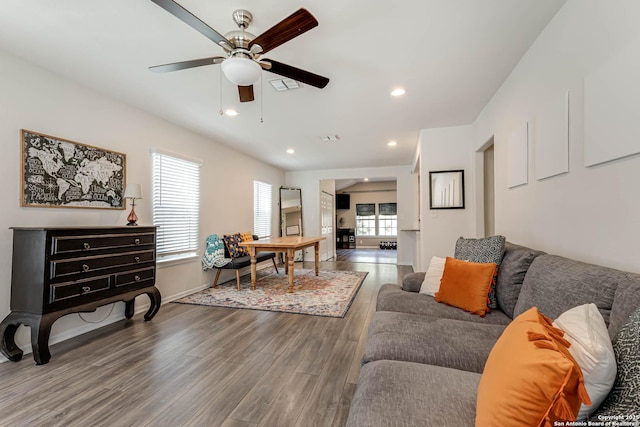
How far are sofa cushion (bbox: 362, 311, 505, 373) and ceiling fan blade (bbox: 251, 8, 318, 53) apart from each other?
1759mm

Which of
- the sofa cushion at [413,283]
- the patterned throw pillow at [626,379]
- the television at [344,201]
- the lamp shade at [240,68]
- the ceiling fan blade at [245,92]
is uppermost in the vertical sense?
the ceiling fan blade at [245,92]

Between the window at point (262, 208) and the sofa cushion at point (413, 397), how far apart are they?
17.3 feet

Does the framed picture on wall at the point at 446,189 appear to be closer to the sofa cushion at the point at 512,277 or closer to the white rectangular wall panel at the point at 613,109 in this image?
the sofa cushion at the point at 512,277

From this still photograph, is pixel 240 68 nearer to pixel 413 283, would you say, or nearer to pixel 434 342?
pixel 434 342

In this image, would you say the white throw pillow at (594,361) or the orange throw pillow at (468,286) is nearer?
the white throw pillow at (594,361)

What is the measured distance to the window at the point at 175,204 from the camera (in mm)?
3766

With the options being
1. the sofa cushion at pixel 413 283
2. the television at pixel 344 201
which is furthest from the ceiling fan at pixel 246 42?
the television at pixel 344 201

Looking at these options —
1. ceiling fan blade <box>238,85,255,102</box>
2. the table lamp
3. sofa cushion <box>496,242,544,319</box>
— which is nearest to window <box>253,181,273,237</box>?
the table lamp

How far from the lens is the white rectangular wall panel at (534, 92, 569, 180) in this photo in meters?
1.78

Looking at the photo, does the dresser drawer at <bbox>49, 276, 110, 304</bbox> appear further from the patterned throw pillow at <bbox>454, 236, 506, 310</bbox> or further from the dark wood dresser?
the patterned throw pillow at <bbox>454, 236, 506, 310</bbox>

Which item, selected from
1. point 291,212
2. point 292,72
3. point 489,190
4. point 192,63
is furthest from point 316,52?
point 291,212

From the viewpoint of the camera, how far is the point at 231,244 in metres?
4.89

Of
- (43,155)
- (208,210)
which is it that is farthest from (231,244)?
(43,155)

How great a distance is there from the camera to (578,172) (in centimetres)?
167
